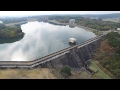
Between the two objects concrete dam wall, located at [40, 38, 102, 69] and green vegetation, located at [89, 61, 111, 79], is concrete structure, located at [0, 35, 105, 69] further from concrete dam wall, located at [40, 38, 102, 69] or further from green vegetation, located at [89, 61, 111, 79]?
green vegetation, located at [89, 61, 111, 79]

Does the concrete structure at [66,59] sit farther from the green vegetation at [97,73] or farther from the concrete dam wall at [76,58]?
the green vegetation at [97,73]

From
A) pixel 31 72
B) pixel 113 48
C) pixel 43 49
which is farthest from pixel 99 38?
pixel 31 72

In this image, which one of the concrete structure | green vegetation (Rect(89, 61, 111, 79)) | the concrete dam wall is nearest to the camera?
the concrete structure

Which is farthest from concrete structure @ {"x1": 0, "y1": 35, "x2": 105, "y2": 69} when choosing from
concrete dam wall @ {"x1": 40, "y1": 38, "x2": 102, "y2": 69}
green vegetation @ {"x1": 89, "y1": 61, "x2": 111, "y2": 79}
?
green vegetation @ {"x1": 89, "y1": 61, "x2": 111, "y2": 79}

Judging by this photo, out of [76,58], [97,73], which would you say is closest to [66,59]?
[76,58]

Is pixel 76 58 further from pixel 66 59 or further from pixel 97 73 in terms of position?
pixel 97 73

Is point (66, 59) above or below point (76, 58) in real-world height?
A: above
